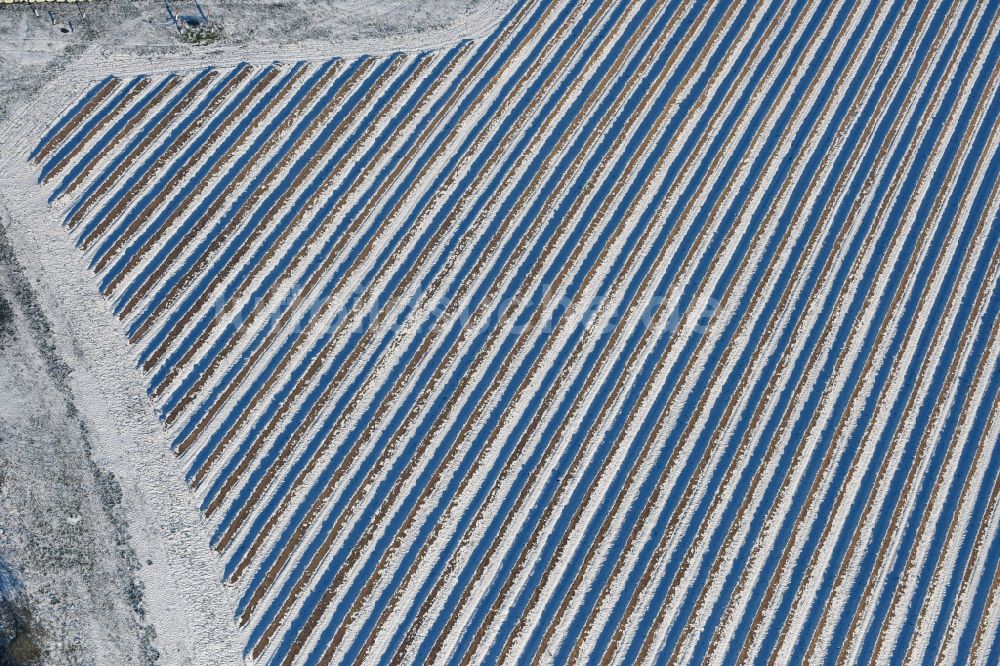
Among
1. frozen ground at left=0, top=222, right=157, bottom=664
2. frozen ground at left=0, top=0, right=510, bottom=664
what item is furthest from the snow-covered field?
frozen ground at left=0, top=222, right=157, bottom=664

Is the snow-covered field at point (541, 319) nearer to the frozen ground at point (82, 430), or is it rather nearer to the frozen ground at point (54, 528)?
the frozen ground at point (82, 430)

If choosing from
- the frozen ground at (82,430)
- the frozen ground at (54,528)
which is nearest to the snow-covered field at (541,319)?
the frozen ground at (82,430)

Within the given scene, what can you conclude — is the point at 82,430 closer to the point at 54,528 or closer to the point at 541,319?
the point at 54,528

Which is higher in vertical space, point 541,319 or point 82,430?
point 541,319

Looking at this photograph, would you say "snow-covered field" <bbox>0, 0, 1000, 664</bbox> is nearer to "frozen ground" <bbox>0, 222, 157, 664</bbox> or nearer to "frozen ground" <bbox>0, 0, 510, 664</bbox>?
"frozen ground" <bbox>0, 0, 510, 664</bbox>

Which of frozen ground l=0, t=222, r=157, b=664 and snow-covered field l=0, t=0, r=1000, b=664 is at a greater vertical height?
snow-covered field l=0, t=0, r=1000, b=664

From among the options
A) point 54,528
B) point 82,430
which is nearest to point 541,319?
point 82,430
